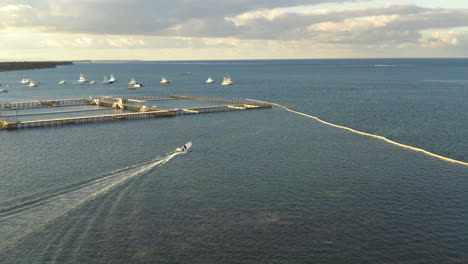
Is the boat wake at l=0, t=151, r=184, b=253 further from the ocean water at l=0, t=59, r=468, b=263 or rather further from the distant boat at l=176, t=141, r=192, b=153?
the distant boat at l=176, t=141, r=192, b=153

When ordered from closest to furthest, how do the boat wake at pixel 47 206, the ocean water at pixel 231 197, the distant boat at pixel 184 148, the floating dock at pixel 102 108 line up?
the ocean water at pixel 231 197
the boat wake at pixel 47 206
the distant boat at pixel 184 148
the floating dock at pixel 102 108

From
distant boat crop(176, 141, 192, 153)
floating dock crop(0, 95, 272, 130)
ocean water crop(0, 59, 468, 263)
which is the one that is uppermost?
floating dock crop(0, 95, 272, 130)

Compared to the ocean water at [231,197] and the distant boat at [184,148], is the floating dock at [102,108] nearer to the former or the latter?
the ocean water at [231,197]

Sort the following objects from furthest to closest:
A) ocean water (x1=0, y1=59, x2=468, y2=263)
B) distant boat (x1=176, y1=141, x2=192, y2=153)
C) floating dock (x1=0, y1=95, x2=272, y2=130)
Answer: floating dock (x1=0, y1=95, x2=272, y2=130), distant boat (x1=176, y1=141, x2=192, y2=153), ocean water (x1=0, y1=59, x2=468, y2=263)

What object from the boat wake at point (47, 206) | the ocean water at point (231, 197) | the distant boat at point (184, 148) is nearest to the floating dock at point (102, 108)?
the ocean water at point (231, 197)

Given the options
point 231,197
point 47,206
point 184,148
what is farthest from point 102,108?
point 231,197

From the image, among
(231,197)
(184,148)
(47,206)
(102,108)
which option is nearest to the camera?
(47,206)

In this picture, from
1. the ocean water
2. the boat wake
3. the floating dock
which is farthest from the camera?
the floating dock

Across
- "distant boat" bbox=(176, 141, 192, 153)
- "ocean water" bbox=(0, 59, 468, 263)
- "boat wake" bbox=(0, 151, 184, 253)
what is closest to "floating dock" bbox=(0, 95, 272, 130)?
"ocean water" bbox=(0, 59, 468, 263)

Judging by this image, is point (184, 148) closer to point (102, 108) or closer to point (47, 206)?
point (47, 206)
